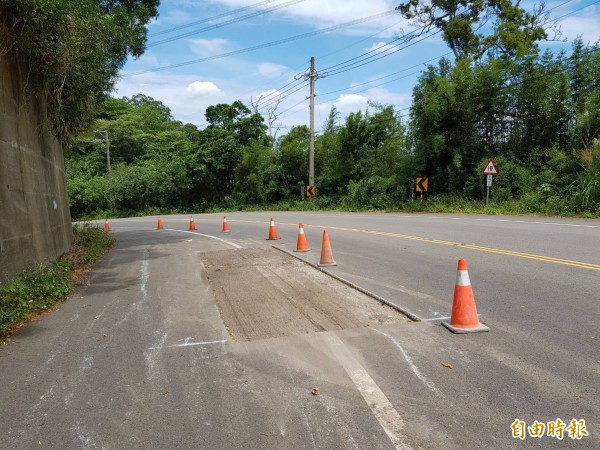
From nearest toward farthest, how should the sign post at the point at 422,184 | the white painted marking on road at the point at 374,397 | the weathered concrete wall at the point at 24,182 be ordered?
the white painted marking on road at the point at 374,397 < the weathered concrete wall at the point at 24,182 < the sign post at the point at 422,184

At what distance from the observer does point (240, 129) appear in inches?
1996

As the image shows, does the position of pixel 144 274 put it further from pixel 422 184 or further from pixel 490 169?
pixel 422 184

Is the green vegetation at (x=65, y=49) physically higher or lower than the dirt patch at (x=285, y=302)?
higher

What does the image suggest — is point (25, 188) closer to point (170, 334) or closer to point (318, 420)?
point (170, 334)

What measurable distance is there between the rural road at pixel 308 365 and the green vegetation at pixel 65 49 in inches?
183

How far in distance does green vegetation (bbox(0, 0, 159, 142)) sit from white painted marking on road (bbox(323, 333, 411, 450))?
7.47 m

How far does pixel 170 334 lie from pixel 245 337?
97cm

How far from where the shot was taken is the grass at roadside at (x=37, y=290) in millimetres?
6202

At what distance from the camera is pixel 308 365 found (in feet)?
14.5

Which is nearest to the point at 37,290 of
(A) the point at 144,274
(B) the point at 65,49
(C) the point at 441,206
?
(A) the point at 144,274

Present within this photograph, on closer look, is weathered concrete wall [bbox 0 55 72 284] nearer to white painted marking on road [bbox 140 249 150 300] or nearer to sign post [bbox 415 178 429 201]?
white painted marking on road [bbox 140 249 150 300]

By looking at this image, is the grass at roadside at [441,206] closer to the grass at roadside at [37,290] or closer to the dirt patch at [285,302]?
the dirt patch at [285,302]

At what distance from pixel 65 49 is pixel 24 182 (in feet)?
9.45

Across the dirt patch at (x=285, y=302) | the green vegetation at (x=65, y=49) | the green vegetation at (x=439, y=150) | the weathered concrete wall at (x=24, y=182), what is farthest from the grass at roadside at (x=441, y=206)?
the weathered concrete wall at (x=24, y=182)
